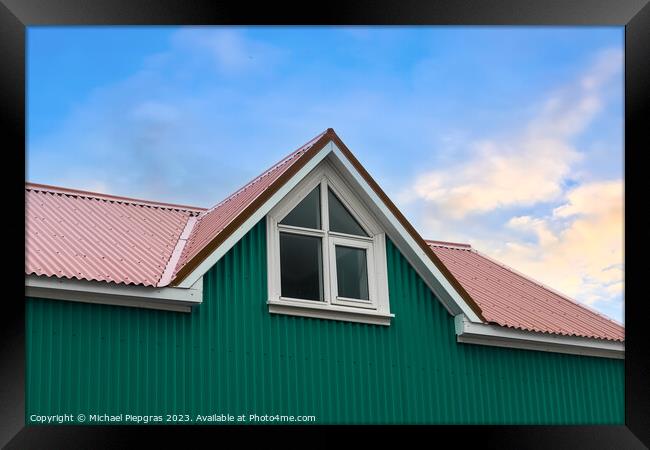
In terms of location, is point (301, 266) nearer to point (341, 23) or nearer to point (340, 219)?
point (340, 219)

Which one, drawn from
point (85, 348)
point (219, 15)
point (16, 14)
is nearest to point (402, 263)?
point (85, 348)

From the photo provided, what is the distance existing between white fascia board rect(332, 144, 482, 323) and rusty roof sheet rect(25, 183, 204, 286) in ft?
7.62

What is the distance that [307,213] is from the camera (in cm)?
1031

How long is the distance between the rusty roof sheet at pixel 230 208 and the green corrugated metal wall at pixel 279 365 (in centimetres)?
33

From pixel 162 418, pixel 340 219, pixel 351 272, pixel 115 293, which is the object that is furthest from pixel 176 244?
pixel 162 418

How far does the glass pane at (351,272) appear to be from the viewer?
10.3 m

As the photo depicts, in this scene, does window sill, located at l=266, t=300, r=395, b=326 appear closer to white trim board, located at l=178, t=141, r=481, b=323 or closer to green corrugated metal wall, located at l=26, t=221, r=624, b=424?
green corrugated metal wall, located at l=26, t=221, r=624, b=424

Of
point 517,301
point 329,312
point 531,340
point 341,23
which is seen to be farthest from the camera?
point 517,301

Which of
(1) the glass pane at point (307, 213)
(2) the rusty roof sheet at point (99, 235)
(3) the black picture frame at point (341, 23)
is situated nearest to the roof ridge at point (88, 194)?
(2) the rusty roof sheet at point (99, 235)

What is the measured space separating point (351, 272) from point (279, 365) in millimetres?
1383

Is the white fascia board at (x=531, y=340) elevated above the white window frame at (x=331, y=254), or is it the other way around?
the white window frame at (x=331, y=254)

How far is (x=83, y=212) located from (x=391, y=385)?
397 cm

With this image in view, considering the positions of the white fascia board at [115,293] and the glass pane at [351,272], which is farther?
the glass pane at [351,272]

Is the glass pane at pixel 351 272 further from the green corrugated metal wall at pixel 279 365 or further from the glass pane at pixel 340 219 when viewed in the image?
the green corrugated metal wall at pixel 279 365
